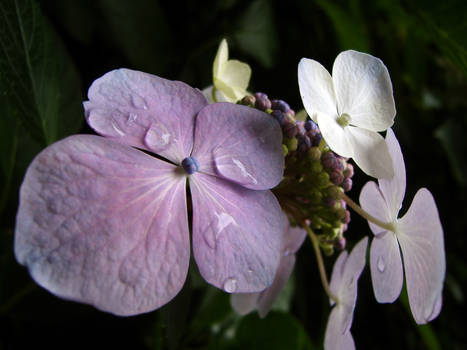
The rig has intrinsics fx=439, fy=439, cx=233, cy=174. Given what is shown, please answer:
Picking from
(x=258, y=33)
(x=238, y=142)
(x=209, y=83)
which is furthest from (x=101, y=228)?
(x=258, y=33)

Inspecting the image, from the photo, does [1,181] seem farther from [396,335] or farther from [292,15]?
[396,335]

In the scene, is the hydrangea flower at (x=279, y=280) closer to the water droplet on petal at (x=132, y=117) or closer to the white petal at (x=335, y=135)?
the white petal at (x=335, y=135)

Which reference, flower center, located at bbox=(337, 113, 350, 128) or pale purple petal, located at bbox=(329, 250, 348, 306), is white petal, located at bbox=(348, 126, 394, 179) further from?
pale purple petal, located at bbox=(329, 250, 348, 306)

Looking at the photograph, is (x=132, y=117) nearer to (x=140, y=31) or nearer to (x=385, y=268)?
(x=385, y=268)

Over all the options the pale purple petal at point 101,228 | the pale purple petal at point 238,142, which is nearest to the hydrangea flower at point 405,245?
the pale purple petal at point 238,142

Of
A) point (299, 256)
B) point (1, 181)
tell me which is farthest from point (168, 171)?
point (299, 256)
